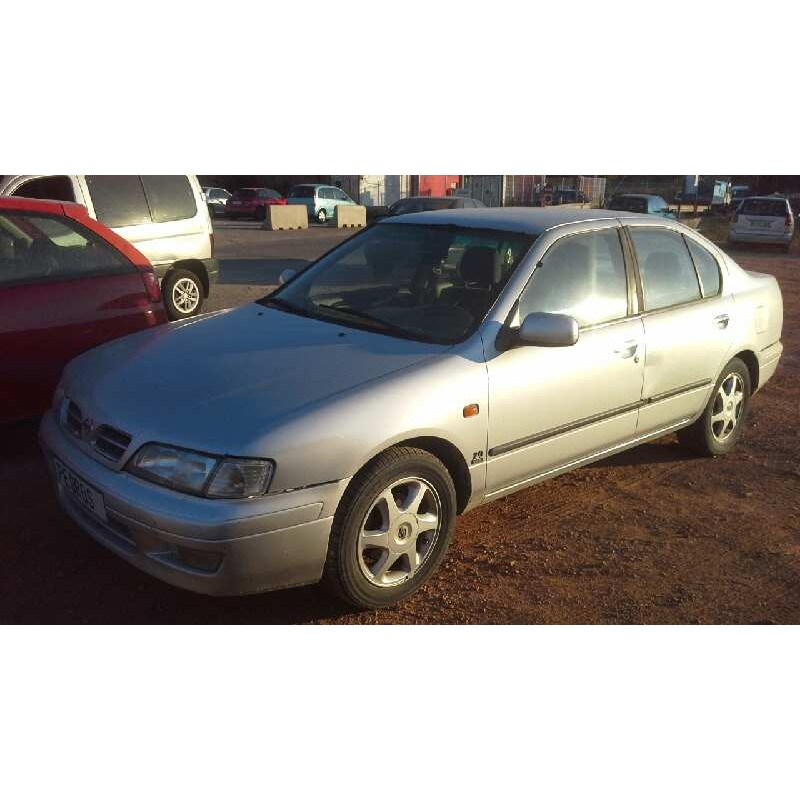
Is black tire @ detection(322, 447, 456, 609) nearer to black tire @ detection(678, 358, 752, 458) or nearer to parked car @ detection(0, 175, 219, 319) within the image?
black tire @ detection(678, 358, 752, 458)

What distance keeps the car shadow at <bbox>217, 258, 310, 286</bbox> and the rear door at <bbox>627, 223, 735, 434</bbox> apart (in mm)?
8804

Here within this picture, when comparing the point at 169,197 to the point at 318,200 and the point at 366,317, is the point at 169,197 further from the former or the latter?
the point at 318,200

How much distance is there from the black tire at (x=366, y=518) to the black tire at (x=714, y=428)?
2.36m

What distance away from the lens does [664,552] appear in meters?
3.94

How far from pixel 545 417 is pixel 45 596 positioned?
2395 millimetres

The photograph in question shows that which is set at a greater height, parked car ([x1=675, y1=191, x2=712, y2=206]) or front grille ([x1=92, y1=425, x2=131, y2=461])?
front grille ([x1=92, y1=425, x2=131, y2=461])

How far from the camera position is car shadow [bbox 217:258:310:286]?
13672 millimetres

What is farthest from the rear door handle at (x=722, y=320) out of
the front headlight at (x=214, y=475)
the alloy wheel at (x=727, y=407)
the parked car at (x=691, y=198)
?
the parked car at (x=691, y=198)

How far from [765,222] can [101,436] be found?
2151 cm

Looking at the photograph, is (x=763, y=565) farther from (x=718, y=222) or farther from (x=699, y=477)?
(x=718, y=222)

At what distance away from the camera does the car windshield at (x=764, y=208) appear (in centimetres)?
2102

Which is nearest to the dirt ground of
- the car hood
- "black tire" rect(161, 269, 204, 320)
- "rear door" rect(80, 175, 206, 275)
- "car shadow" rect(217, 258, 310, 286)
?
the car hood

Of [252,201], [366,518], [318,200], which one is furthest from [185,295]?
[252,201]

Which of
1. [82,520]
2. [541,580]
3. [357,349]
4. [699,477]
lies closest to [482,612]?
[541,580]
